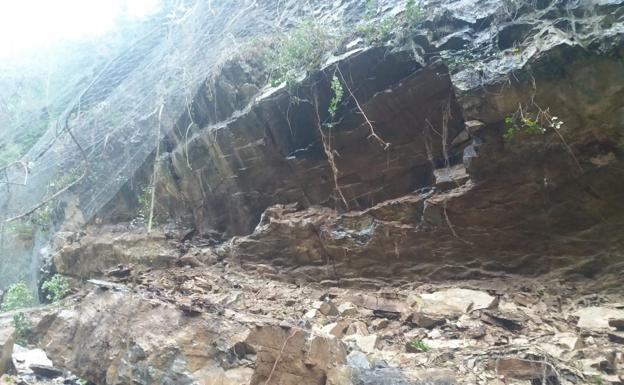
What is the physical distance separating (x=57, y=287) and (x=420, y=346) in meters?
7.38

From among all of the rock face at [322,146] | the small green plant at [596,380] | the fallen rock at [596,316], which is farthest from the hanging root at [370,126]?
the small green plant at [596,380]

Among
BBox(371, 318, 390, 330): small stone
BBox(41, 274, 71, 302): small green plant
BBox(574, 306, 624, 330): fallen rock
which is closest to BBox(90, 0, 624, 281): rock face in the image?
BBox(574, 306, 624, 330): fallen rock

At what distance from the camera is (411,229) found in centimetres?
540

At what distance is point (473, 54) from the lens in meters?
5.12

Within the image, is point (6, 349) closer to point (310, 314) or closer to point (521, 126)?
point (310, 314)

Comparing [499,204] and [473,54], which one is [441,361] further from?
[473,54]

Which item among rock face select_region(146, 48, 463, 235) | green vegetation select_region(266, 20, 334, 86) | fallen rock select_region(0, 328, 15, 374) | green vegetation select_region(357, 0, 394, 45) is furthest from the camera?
green vegetation select_region(266, 20, 334, 86)

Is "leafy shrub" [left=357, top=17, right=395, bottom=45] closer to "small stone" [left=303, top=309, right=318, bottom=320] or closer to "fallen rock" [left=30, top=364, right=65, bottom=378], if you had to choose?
"small stone" [left=303, top=309, right=318, bottom=320]

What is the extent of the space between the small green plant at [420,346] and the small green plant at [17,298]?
869 centimetres

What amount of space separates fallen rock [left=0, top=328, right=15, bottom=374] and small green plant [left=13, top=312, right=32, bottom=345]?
672mm

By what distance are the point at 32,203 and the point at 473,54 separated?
33.6 ft

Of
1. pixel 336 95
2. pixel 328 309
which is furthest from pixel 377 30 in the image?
pixel 328 309

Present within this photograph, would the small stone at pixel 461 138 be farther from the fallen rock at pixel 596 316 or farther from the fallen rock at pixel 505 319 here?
the fallen rock at pixel 596 316

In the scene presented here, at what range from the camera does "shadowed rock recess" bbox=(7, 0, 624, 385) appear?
4207 millimetres
